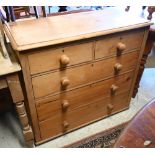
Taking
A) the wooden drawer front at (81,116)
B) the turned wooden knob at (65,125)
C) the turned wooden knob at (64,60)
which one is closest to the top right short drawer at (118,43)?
the turned wooden knob at (64,60)

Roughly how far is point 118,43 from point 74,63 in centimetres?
35

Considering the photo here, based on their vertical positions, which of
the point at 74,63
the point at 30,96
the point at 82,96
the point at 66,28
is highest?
the point at 66,28

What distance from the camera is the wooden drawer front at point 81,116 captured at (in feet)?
4.70

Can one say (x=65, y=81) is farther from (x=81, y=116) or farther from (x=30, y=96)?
(x=81, y=116)

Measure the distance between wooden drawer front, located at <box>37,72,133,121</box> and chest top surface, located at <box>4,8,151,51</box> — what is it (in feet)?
1.39

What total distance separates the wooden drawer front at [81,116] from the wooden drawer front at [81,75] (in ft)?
0.87

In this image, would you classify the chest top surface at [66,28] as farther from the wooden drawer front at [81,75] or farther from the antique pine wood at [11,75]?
the wooden drawer front at [81,75]

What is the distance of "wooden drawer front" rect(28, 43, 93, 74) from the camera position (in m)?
1.07

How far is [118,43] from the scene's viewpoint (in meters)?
1.30

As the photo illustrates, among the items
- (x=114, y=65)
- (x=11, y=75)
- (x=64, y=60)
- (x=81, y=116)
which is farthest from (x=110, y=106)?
(x=11, y=75)

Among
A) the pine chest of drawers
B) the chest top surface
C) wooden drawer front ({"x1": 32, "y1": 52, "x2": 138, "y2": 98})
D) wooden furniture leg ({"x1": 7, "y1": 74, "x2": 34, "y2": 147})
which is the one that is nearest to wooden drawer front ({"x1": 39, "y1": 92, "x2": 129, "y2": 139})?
the pine chest of drawers
